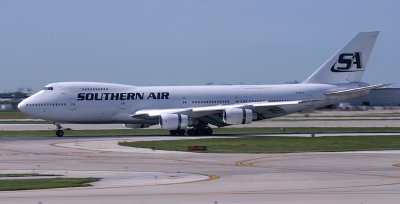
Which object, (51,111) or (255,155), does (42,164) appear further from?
(51,111)

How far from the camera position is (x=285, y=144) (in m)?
51.3

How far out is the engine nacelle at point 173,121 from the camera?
65.2 metres

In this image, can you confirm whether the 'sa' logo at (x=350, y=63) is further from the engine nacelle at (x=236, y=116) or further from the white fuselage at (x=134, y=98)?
the engine nacelle at (x=236, y=116)

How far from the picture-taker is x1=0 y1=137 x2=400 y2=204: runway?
985 inches

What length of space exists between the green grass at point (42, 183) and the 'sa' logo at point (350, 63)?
4349cm

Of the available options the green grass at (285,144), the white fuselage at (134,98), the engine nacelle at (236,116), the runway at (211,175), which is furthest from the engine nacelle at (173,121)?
the runway at (211,175)

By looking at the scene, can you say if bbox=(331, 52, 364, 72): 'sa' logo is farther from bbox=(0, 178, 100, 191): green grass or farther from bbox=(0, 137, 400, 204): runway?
bbox=(0, 178, 100, 191): green grass

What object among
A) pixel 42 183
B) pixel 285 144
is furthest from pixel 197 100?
pixel 42 183

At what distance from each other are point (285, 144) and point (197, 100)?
1972 cm

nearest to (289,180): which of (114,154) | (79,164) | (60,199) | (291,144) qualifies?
(60,199)

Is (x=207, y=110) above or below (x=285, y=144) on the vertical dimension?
above

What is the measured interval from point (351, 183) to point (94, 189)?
7956mm

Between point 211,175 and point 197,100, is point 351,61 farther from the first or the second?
point 211,175

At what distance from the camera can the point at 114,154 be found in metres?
45.3
